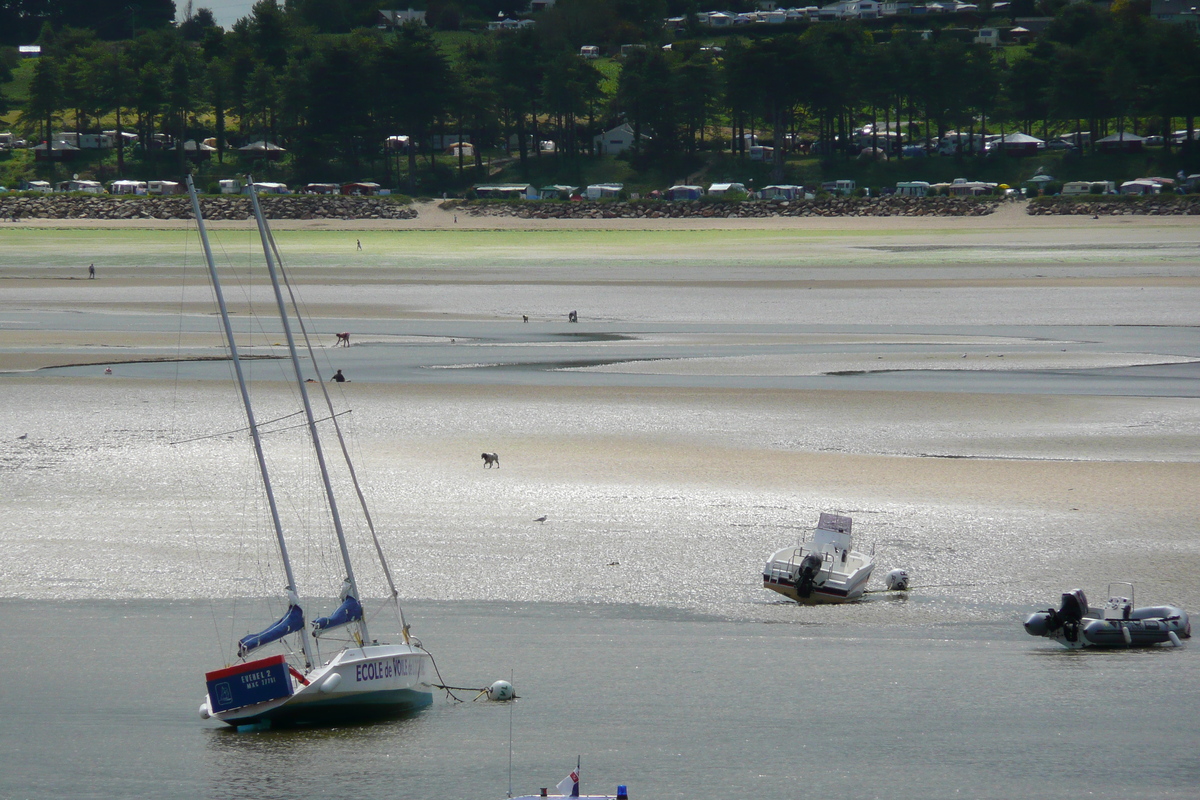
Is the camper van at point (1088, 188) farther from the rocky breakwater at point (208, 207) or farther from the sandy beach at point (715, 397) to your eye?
the rocky breakwater at point (208, 207)

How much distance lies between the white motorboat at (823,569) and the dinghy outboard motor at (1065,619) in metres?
2.49

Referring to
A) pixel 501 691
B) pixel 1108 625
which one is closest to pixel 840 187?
pixel 1108 625

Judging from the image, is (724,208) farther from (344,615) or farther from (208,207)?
(344,615)

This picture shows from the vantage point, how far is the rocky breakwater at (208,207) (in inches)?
4429

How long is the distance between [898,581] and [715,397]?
13.7 meters

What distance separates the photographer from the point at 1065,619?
623 inches

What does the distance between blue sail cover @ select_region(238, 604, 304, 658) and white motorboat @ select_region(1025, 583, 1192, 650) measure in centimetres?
886

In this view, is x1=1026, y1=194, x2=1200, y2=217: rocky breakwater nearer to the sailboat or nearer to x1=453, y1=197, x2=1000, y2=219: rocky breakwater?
x1=453, y1=197, x2=1000, y2=219: rocky breakwater

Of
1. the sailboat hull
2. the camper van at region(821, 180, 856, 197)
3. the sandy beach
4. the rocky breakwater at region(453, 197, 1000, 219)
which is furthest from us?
the camper van at region(821, 180, 856, 197)

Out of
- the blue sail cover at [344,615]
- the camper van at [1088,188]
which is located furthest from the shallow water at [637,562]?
the camper van at [1088,188]

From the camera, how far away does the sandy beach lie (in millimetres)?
19734

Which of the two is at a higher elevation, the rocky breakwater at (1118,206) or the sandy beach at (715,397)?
the rocky breakwater at (1118,206)

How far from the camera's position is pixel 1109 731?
1347cm

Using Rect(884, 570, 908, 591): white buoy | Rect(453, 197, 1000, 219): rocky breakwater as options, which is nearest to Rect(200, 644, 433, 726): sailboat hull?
Rect(884, 570, 908, 591): white buoy
